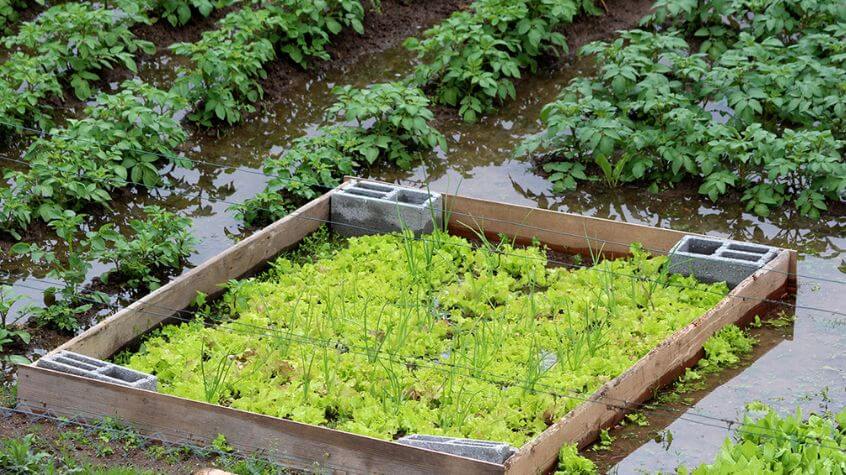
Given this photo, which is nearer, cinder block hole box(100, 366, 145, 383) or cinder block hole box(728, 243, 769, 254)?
cinder block hole box(100, 366, 145, 383)

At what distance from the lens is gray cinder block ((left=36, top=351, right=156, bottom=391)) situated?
677 cm

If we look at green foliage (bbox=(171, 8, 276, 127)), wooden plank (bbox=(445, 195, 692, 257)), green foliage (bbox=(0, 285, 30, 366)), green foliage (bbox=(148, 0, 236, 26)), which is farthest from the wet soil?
green foliage (bbox=(148, 0, 236, 26))

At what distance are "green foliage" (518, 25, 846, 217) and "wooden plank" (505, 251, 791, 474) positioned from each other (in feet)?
4.33

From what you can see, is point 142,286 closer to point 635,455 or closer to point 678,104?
point 635,455

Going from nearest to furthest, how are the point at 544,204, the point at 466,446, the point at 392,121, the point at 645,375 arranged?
1. the point at 466,446
2. the point at 645,375
3. the point at 544,204
4. the point at 392,121

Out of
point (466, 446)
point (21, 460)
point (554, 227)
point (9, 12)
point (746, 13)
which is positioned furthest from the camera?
point (746, 13)

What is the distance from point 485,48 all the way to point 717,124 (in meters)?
2.30

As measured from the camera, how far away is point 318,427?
6301 millimetres

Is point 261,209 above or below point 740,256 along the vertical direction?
above

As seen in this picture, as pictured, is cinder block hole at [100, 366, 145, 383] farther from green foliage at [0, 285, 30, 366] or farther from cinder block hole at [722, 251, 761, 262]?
cinder block hole at [722, 251, 761, 262]

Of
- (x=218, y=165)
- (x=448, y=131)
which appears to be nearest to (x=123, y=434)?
(x=218, y=165)

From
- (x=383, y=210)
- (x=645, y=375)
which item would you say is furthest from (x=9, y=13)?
(x=645, y=375)

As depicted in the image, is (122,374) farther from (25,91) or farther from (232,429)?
(25,91)

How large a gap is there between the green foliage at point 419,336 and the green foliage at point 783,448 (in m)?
0.91
